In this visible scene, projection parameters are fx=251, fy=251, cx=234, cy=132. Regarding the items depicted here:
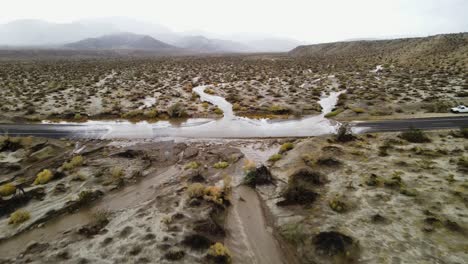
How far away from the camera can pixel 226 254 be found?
1173cm

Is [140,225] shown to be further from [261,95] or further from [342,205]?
[261,95]

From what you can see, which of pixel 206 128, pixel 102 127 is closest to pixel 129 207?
pixel 206 128

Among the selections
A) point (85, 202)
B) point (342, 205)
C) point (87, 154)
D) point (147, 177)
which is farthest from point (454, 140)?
point (87, 154)

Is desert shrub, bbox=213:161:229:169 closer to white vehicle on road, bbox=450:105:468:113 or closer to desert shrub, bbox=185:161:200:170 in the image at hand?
desert shrub, bbox=185:161:200:170

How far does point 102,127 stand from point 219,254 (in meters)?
23.8

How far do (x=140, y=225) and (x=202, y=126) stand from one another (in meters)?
17.6

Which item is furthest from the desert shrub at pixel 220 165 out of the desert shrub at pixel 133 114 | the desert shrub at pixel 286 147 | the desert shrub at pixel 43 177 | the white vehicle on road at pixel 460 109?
the white vehicle on road at pixel 460 109

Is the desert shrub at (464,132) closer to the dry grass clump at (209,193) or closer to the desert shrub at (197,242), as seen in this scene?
the dry grass clump at (209,193)

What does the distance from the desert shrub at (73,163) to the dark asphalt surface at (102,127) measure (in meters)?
6.36

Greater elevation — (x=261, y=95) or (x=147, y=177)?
(x=261, y=95)

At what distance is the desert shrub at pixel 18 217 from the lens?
44.9 ft

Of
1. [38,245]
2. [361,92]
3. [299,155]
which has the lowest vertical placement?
[38,245]

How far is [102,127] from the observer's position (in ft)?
96.1

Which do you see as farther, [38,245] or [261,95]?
[261,95]
